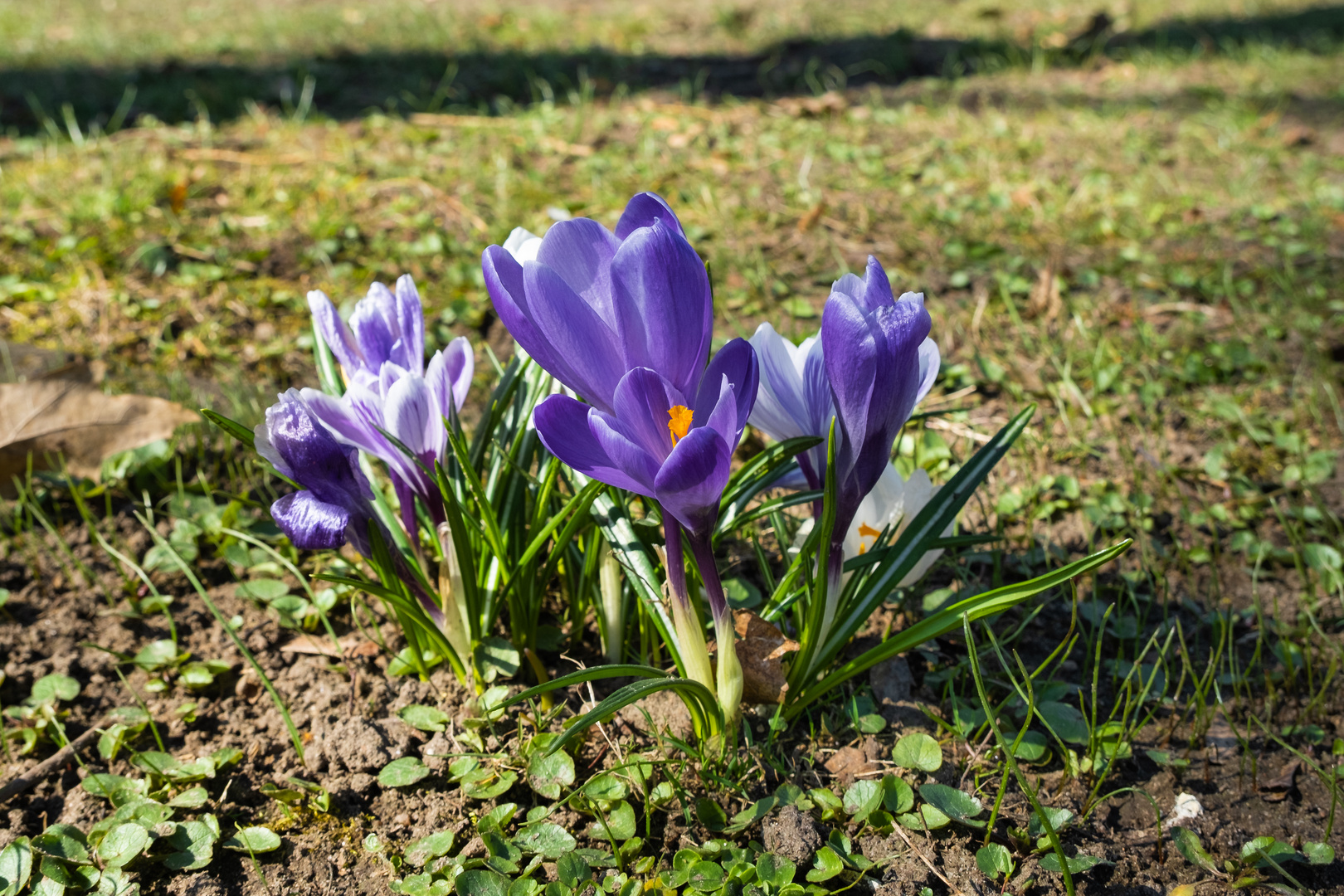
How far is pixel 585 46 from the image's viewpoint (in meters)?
5.64

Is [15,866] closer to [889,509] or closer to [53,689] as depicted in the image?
[53,689]

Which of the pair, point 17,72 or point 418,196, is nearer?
point 418,196

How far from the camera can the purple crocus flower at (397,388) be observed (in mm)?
1266

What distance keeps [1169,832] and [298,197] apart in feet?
10.4

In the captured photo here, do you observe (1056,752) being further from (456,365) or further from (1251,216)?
(1251,216)

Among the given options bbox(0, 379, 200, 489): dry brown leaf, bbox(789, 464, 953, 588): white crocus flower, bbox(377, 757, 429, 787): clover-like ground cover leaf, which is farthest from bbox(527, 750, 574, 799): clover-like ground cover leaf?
bbox(0, 379, 200, 489): dry brown leaf

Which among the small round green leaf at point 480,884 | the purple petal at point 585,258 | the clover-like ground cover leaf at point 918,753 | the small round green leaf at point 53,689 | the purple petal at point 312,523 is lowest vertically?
the small round green leaf at point 480,884

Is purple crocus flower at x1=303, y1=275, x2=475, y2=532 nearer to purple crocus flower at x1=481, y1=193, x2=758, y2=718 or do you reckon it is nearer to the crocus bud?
the crocus bud

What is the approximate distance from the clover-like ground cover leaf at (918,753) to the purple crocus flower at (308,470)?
2.81ft

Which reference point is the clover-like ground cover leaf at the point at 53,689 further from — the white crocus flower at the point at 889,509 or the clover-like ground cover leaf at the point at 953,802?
the clover-like ground cover leaf at the point at 953,802

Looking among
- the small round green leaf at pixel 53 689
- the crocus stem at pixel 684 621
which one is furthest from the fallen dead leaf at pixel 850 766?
the small round green leaf at pixel 53 689

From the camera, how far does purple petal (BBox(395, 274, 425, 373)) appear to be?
1373 millimetres

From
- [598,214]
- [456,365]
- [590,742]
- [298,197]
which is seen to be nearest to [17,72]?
[298,197]

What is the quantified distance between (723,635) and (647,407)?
15.4 inches
